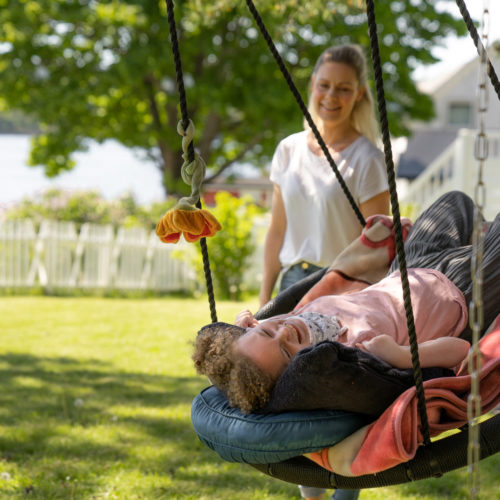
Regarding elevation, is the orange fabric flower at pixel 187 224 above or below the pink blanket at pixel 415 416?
above

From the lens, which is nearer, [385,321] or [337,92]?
[385,321]

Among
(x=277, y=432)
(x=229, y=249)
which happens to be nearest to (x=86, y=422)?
(x=277, y=432)

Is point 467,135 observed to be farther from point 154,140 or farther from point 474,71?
point 474,71

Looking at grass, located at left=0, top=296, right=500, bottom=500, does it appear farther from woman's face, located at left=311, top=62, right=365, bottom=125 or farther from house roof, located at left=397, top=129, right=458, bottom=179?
house roof, located at left=397, top=129, right=458, bottom=179

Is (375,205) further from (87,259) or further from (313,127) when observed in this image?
(87,259)

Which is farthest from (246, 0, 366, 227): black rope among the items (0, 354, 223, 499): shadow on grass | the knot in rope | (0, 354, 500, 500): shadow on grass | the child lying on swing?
(0, 354, 223, 499): shadow on grass

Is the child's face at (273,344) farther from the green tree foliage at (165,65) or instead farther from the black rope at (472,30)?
the green tree foliage at (165,65)

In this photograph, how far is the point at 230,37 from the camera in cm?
1534

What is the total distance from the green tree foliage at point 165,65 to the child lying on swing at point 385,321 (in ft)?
36.0

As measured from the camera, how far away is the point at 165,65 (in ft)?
50.9

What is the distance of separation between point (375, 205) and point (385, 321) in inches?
32.1

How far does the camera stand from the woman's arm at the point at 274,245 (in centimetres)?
290

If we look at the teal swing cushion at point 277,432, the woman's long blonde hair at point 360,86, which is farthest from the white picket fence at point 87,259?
the teal swing cushion at point 277,432

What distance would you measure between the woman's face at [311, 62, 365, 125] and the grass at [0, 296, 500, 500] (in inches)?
43.2
